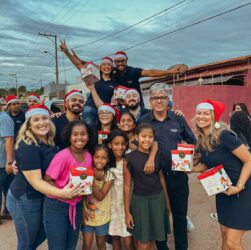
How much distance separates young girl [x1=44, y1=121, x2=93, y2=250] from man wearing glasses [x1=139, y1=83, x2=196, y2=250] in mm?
1064

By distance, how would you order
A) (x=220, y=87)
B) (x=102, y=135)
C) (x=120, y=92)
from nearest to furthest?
(x=102, y=135) → (x=120, y=92) → (x=220, y=87)

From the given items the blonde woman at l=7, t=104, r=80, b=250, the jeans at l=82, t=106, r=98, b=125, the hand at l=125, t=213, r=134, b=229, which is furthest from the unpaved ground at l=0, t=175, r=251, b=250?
the jeans at l=82, t=106, r=98, b=125

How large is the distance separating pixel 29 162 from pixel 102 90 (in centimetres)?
243

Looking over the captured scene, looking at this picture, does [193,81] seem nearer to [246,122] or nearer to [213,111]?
[246,122]

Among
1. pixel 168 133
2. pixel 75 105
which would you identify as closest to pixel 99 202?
pixel 168 133

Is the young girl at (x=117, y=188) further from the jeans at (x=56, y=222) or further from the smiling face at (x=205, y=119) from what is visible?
the smiling face at (x=205, y=119)

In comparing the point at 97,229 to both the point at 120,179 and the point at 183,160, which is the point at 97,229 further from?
the point at 183,160

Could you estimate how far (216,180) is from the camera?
8.29ft

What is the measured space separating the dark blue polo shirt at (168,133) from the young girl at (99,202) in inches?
29.0

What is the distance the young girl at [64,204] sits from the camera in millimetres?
2355

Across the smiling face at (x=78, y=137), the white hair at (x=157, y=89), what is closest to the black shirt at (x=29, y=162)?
the smiling face at (x=78, y=137)

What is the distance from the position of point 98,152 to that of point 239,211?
159 centimetres

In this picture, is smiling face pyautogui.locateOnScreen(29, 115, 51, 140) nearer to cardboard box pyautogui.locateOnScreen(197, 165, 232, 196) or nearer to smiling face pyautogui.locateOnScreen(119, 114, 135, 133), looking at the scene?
smiling face pyautogui.locateOnScreen(119, 114, 135, 133)

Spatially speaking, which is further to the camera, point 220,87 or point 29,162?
point 220,87
